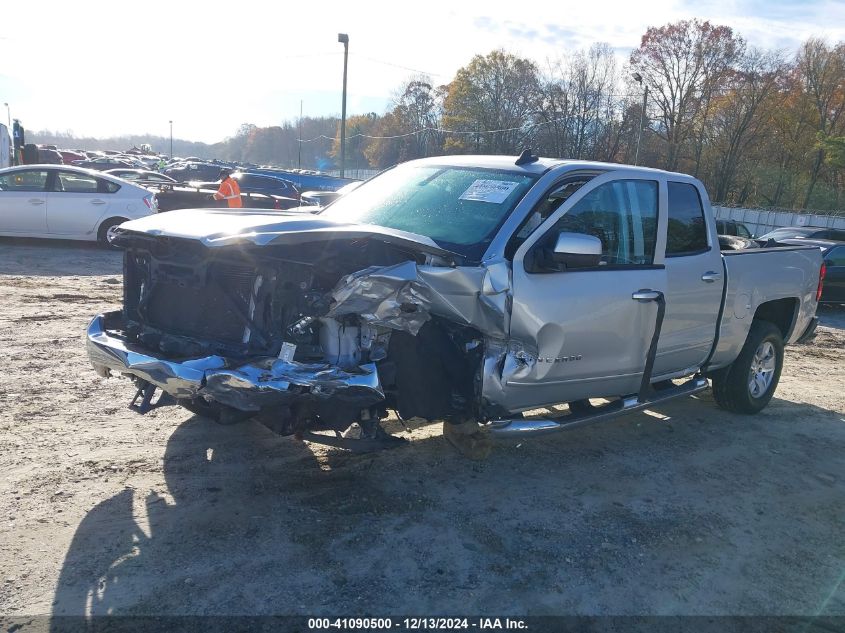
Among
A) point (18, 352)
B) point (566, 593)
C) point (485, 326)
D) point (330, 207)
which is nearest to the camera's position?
point (566, 593)

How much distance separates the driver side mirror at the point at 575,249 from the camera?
404 cm

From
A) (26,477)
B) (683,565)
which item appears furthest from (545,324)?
(26,477)

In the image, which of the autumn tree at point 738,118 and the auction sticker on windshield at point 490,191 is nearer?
the auction sticker on windshield at point 490,191

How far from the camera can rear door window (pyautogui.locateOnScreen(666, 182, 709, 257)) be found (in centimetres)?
523

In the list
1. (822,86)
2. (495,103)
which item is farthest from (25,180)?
(822,86)

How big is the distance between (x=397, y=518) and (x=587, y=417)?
152 centimetres

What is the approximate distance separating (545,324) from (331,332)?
1.30 metres

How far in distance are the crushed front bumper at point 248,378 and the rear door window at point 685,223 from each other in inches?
109

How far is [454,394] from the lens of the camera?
13.8 ft

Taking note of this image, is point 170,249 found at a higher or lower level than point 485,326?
higher

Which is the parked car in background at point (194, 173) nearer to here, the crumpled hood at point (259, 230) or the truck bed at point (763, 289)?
the truck bed at point (763, 289)

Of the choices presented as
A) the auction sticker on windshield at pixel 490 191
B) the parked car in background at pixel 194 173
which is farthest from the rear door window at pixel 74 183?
the parked car in background at pixel 194 173

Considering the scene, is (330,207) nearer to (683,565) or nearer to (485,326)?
(485,326)

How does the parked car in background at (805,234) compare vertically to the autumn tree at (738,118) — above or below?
below
